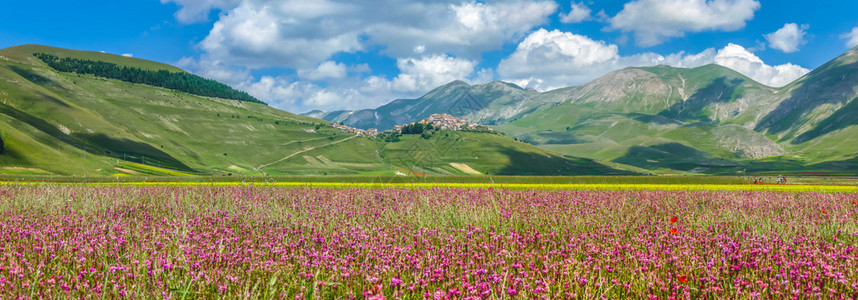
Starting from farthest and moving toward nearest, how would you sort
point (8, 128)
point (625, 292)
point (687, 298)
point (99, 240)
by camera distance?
point (8, 128) → point (99, 240) → point (625, 292) → point (687, 298)

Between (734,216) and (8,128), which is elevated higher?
(8,128)

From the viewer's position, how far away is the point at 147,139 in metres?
172

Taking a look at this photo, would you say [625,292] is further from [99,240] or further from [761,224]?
[99,240]

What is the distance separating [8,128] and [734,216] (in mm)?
132705

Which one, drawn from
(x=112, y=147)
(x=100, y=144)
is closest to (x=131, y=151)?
(x=112, y=147)

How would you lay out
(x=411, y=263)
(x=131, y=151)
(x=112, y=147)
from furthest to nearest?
1. (x=131, y=151)
2. (x=112, y=147)
3. (x=411, y=263)

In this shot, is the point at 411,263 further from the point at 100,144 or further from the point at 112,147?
the point at 100,144

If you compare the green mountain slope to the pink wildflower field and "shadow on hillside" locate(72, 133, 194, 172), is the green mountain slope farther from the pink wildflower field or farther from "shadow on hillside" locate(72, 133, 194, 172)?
the pink wildflower field

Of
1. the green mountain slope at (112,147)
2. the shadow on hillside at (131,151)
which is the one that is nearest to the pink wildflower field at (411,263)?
the green mountain slope at (112,147)

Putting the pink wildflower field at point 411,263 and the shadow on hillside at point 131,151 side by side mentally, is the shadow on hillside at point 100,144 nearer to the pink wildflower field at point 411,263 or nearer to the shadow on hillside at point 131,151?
the shadow on hillside at point 131,151

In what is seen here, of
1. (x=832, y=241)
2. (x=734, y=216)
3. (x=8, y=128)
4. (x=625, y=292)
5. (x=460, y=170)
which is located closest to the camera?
(x=625, y=292)

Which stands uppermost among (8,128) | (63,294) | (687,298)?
(8,128)

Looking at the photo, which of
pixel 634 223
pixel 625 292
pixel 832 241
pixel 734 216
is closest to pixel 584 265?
pixel 625 292

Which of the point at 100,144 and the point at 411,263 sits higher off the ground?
the point at 100,144
